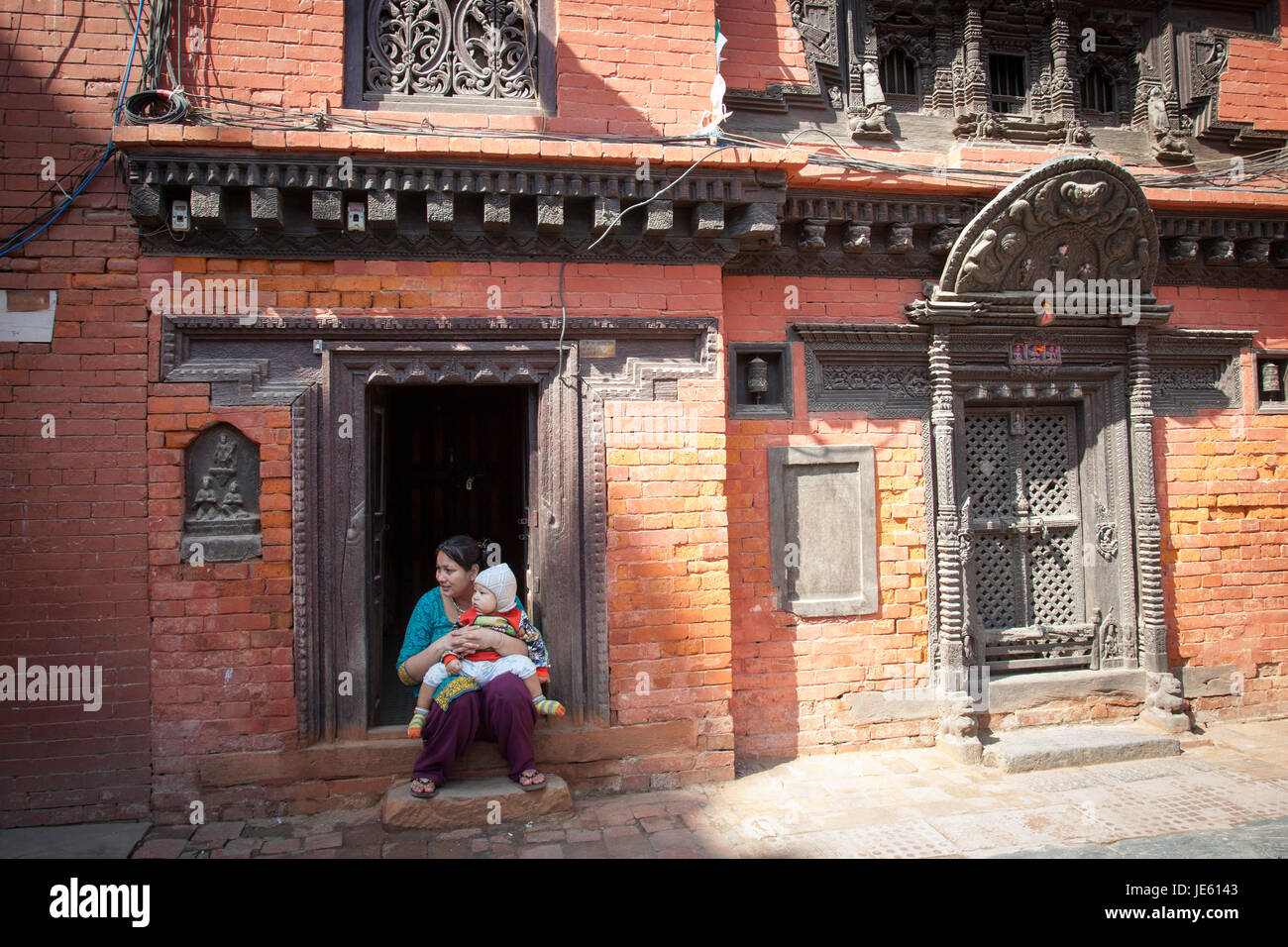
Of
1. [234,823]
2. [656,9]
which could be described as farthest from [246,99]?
[234,823]

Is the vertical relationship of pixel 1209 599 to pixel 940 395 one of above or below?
below

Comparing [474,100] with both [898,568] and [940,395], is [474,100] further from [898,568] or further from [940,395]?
[898,568]

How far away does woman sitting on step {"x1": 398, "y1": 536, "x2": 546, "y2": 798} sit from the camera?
429 cm

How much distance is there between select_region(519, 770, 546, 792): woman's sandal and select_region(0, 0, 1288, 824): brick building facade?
0.87 feet

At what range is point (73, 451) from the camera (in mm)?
4285

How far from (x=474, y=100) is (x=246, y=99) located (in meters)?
1.36

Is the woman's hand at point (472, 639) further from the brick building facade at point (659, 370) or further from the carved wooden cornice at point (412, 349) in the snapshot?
the carved wooden cornice at point (412, 349)

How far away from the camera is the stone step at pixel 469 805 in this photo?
4129mm

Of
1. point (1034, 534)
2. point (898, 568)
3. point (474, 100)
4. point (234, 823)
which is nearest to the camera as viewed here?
point (234, 823)

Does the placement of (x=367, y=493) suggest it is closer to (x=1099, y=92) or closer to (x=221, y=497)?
(x=221, y=497)

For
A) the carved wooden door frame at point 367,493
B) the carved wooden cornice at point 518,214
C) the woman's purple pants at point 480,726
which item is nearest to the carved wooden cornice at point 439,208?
the carved wooden cornice at point 518,214

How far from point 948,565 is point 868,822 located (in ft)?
6.45

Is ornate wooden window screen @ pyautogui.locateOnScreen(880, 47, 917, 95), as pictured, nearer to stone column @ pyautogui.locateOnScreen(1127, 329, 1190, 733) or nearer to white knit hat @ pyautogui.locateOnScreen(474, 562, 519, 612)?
stone column @ pyautogui.locateOnScreen(1127, 329, 1190, 733)

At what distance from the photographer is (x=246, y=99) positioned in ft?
14.7
